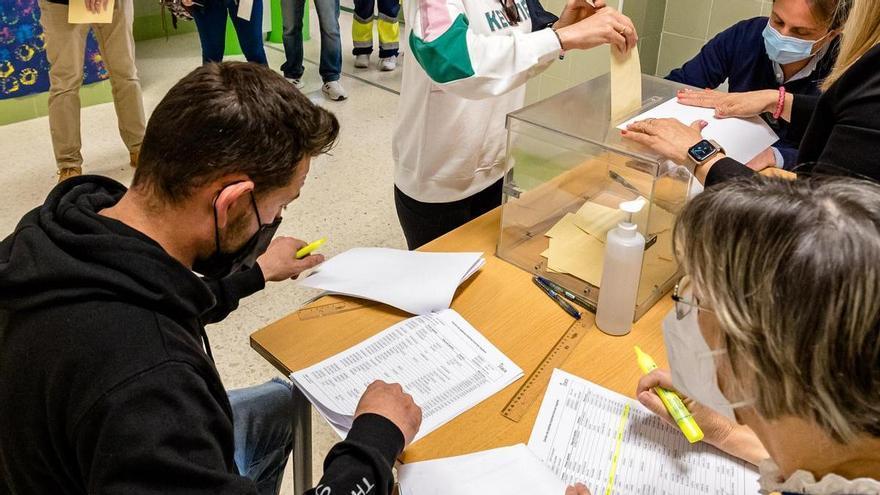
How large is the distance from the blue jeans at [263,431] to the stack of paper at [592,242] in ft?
1.99

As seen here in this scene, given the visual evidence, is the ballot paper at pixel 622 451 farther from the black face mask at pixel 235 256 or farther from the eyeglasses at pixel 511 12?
the eyeglasses at pixel 511 12

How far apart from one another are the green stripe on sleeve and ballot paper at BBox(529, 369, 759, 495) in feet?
2.09

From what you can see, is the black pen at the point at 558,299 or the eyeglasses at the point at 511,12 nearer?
the black pen at the point at 558,299

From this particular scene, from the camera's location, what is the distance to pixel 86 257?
88cm

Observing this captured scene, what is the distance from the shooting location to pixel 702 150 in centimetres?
138

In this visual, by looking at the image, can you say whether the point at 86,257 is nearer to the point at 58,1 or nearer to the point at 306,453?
the point at 306,453

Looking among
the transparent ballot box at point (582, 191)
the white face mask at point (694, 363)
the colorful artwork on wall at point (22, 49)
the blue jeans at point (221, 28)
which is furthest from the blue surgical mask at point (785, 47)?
the colorful artwork on wall at point (22, 49)


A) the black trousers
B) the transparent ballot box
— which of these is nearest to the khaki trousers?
the black trousers

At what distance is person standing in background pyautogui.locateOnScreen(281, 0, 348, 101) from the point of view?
4.38 m

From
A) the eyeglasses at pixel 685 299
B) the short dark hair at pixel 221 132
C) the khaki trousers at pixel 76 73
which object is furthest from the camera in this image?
the khaki trousers at pixel 76 73

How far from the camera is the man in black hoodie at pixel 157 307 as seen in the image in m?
0.82

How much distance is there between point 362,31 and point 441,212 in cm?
348

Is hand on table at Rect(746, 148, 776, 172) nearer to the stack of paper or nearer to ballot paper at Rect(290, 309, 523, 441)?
the stack of paper

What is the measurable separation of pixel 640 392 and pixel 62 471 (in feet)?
2.67
